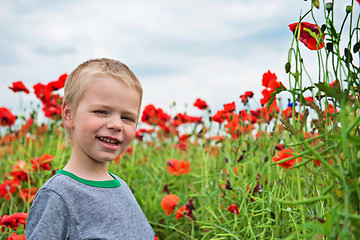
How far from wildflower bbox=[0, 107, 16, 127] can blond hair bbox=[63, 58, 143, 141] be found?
209 centimetres

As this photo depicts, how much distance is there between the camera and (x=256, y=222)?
191cm

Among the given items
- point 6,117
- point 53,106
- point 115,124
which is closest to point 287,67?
point 115,124

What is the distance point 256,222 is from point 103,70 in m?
1.06

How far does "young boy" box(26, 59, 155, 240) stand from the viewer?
4.25 ft

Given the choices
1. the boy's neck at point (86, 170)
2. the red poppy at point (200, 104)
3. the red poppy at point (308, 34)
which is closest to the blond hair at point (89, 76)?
Answer: the boy's neck at point (86, 170)

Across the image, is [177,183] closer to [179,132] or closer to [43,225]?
[179,132]

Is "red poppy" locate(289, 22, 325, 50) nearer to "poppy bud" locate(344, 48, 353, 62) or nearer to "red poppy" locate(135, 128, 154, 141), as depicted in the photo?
"poppy bud" locate(344, 48, 353, 62)

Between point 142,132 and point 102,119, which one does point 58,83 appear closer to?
point 142,132

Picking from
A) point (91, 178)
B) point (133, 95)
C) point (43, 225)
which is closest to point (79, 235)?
point (43, 225)

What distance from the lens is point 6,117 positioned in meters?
3.38

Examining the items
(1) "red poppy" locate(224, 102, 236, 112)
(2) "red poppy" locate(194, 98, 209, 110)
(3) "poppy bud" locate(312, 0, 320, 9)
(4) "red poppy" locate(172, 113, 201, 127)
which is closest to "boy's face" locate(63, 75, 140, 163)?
(3) "poppy bud" locate(312, 0, 320, 9)

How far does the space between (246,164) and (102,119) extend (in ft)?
4.42

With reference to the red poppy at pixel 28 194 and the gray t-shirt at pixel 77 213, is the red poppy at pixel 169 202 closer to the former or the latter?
the gray t-shirt at pixel 77 213

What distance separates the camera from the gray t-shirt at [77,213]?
1.27m
